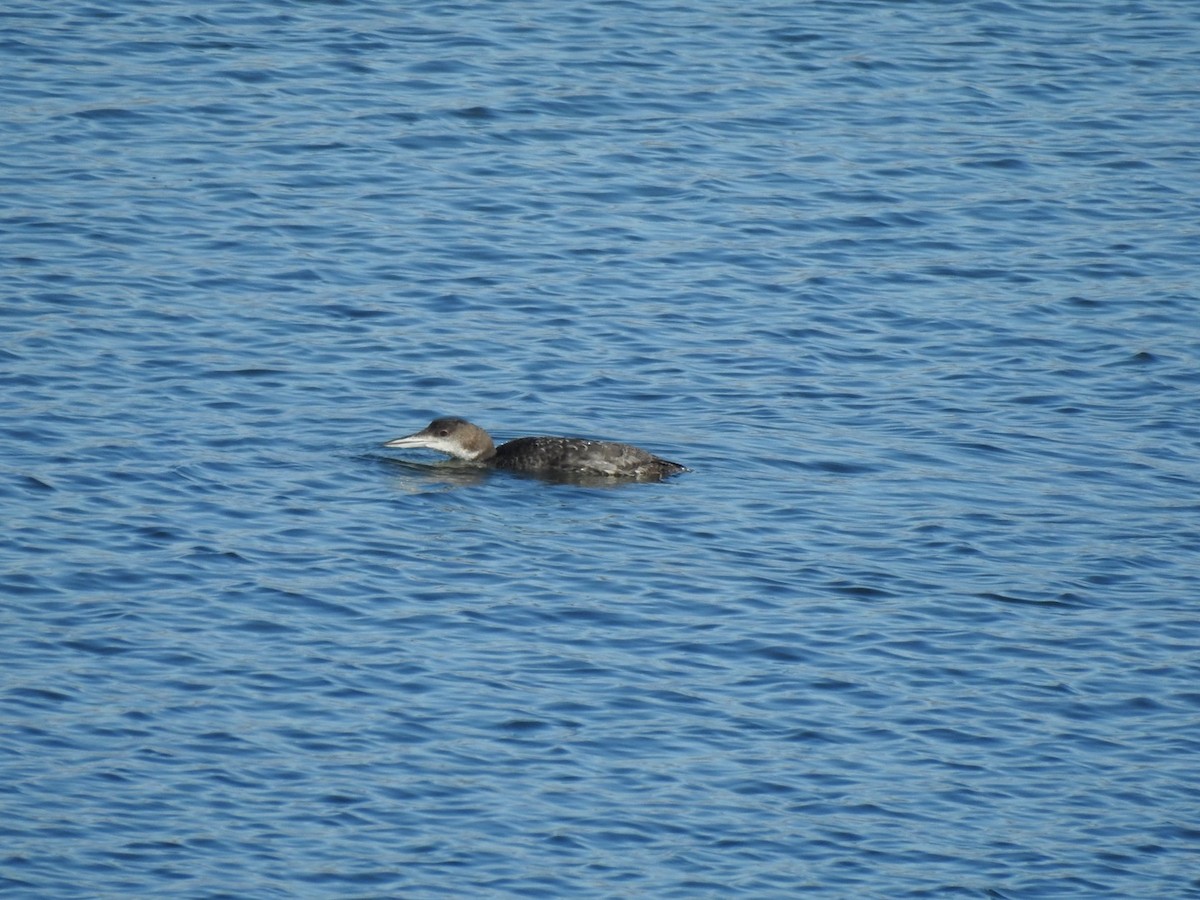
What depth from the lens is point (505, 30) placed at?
92.6 feet

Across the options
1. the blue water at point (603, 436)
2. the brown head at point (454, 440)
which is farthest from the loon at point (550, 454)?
the blue water at point (603, 436)

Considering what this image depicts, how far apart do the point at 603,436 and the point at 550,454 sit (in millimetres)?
940

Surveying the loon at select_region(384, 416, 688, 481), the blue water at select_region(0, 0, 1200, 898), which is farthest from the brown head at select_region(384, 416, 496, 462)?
the blue water at select_region(0, 0, 1200, 898)

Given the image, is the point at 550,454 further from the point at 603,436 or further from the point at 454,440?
the point at 603,436

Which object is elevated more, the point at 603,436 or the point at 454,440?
the point at 454,440

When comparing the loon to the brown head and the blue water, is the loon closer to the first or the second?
the brown head

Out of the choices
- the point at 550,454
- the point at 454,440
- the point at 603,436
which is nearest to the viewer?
the point at 550,454

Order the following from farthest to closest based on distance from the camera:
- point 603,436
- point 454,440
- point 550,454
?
1. point 603,436
2. point 454,440
3. point 550,454

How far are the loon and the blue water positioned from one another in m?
0.22

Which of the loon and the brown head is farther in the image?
the brown head

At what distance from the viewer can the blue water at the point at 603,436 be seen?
11.4 m

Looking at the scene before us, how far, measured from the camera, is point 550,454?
1627cm

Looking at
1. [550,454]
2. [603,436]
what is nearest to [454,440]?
[550,454]

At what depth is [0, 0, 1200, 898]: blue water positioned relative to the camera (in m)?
11.4
